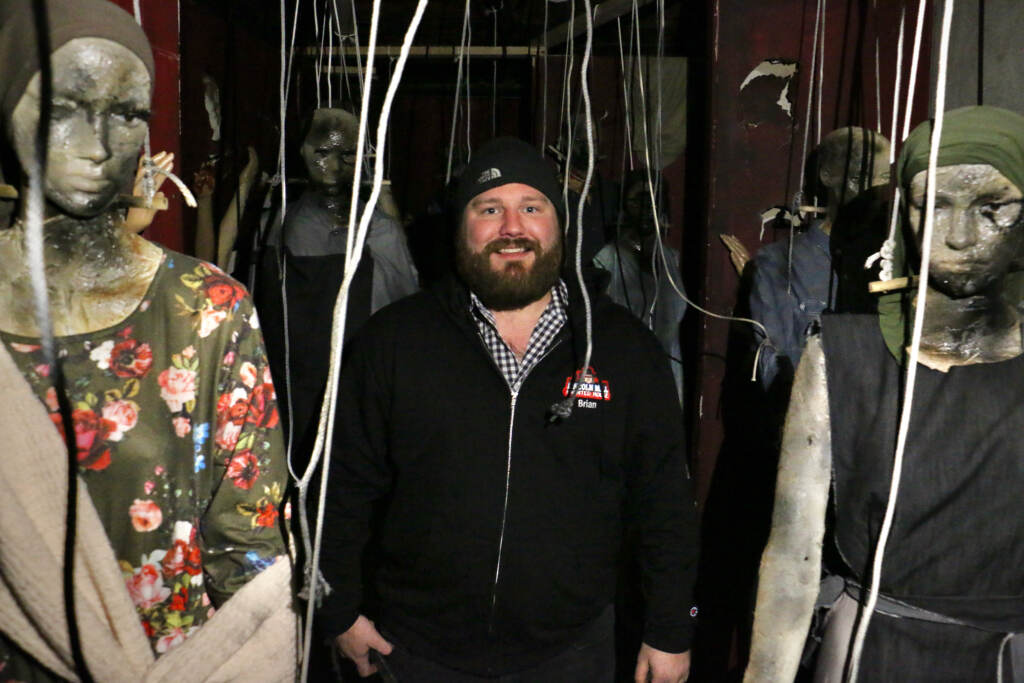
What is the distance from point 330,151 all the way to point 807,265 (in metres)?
1.62

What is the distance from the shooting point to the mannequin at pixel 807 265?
2490mm

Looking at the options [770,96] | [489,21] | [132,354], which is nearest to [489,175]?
[132,354]

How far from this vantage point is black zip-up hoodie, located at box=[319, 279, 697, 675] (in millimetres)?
1545

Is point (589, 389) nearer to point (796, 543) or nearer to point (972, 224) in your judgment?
point (796, 543)

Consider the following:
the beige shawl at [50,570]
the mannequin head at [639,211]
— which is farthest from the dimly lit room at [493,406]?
the mannequin head at [639,211]

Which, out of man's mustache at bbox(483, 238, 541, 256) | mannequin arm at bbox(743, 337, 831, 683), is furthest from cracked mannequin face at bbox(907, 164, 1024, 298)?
man's mustache at bbox(483, 238, 541, 256)

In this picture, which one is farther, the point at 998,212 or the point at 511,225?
the point at 511,225

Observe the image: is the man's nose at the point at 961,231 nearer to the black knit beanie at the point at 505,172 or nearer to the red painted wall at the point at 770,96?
the black knit beanie at the point at 505,172

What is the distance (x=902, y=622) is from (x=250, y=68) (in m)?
4.46

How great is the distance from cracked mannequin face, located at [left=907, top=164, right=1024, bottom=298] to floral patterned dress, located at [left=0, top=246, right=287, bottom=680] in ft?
3.27

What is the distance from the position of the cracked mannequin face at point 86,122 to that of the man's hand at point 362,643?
93cm

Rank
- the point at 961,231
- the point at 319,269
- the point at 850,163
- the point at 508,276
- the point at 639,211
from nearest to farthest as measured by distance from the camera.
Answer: the point at 961,231, the point at 508,276, the point at 850,163, the point at 319,269, the point at 639,211

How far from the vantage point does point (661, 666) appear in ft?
5.27

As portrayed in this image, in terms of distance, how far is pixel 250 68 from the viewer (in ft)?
15.6
